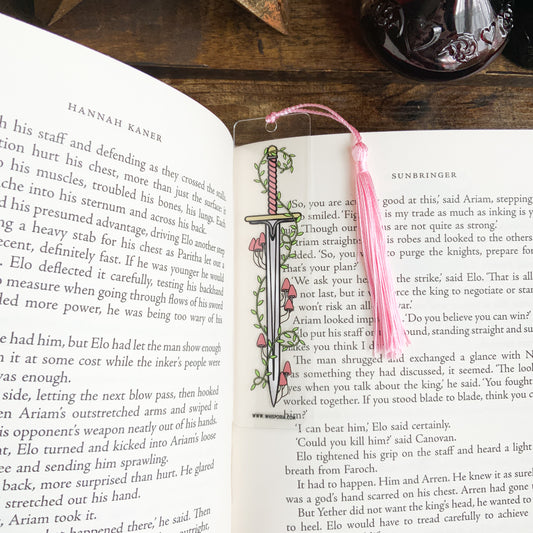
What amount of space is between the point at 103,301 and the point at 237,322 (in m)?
0.16

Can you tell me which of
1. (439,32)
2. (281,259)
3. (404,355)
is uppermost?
(439,32)

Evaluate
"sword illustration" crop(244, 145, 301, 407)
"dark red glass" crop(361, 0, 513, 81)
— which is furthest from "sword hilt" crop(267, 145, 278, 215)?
"dark red glass" crop(361, 0, 513, 81)

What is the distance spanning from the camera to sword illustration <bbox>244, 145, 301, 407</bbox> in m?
0.53

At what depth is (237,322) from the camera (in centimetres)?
55

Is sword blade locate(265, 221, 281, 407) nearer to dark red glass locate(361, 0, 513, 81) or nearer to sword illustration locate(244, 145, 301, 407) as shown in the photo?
sword illustration locate(244, 145, 301, 407)

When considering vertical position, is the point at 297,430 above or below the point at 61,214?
below

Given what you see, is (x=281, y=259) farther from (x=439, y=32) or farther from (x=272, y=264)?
(x=439, y=32)

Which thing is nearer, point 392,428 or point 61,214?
point 61,214

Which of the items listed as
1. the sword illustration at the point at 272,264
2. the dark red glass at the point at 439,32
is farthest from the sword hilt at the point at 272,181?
the dark red glass at the point at 439,32

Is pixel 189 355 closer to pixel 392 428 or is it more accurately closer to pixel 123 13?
pixel 392 428

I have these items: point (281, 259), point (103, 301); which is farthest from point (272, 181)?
point (103, 301)

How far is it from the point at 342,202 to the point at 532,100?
0.27 metres

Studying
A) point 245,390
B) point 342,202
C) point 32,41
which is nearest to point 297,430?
point 245,390

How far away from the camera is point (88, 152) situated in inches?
17.3
